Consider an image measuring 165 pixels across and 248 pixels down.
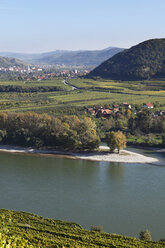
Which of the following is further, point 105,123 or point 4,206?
point 105,123

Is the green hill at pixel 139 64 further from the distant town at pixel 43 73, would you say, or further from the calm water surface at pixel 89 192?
the calm water surface at pixel 89 192

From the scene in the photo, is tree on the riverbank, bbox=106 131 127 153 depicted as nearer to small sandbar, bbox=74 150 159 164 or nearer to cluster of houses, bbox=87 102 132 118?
small sandbar, bbox=74 150 159 164

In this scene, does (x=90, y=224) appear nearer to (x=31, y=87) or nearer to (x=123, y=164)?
(x=123, y=164)

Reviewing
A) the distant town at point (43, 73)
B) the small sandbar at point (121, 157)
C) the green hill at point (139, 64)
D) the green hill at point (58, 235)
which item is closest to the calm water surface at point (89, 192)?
the small sandbar at point (121, 157)

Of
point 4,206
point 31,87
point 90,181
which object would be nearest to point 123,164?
point 90,181

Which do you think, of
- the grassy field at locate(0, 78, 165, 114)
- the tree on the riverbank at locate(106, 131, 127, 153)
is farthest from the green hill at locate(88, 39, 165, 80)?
the tree on the riverbank at locate(106, 131, 127, 153)

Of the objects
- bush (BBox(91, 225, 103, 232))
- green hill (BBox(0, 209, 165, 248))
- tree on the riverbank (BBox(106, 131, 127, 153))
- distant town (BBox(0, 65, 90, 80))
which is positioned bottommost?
bush (BBox(91, 225, 103, 232))

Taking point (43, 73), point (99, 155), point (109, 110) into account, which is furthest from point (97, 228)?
point (43, 73)
